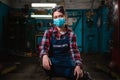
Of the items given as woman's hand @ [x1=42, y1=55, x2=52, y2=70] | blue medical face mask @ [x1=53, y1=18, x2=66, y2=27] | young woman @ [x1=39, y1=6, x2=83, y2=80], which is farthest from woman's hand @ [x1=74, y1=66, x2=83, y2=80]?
blue medical face mask @ [x1=53, y1=18, x2=66, y2=27]

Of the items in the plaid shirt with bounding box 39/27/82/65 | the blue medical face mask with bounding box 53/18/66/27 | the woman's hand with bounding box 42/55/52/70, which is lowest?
the woman's hand with bounding box 42/55/52/70

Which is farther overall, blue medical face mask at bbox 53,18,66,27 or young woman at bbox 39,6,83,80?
blue medical face mask at bbox 53,18,66,27

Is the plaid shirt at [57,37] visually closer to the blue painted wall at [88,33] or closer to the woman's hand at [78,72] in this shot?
the woman's hand at [78,72]

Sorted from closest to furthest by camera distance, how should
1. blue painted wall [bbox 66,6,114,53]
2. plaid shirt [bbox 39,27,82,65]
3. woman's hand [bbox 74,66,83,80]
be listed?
woman's hand [bbox 74,66,83,80] → plaid shirt [bbox 39,27,82,65] → blue painted wall [bbox 66,6,114,53]

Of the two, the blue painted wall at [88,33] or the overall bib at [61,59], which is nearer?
the overall bib at [61,59]

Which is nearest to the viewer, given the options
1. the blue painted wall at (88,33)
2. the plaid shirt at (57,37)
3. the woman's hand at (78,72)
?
the woman's hand at (78,72)

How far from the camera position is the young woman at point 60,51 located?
1810 millimetres

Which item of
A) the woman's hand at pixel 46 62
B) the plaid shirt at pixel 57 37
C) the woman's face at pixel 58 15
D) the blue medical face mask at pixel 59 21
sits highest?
the woman's face at pixel 58 15

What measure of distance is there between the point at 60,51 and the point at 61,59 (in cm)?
7

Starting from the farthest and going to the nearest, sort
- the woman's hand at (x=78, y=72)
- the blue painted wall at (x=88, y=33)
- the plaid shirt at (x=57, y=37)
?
the blue painted wall at (x=88, y=33), the plaid shirt at (x=57, y=37), the woman's hand at (x=78, y=72)

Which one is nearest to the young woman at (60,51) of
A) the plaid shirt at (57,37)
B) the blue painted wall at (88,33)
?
the plaid shirt at (57,37)

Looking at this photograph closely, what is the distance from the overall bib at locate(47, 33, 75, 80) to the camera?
1.82 meters

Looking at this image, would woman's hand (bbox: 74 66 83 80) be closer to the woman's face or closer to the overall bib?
the overall bib

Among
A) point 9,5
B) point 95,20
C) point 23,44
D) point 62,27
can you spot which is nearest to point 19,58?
point 23,44
